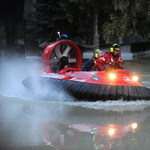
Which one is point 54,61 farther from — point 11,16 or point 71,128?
point 11,16

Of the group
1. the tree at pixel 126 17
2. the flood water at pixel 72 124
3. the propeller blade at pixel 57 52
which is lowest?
the flood water at pixel 72 124

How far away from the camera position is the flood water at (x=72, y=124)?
11.5 feet

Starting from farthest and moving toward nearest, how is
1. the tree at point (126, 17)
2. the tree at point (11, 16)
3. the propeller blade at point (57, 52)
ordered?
1. the tree at point (11, 16)
2. the tree at point (126, 17)
3. the propeller blade at point (57, 52)

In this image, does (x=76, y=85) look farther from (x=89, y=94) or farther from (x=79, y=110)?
(x=79, y=110)

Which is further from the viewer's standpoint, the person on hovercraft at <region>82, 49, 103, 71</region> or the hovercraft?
the person on hovercraft at <region>82, 49, 103, 71</region>

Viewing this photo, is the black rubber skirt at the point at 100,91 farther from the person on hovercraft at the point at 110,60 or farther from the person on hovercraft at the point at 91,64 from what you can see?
the person on hovercraft at the point at 91,64

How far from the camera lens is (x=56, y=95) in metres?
6.54

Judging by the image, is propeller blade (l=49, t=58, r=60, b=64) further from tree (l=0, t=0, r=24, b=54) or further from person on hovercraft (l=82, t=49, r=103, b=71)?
tree (l=0, t=0, r=24, b=54)

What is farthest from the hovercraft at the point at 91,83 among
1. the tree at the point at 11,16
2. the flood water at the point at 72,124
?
the tree at the point at 11,16

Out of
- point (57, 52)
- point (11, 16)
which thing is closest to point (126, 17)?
point (57, 52)

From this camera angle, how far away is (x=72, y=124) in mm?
4371

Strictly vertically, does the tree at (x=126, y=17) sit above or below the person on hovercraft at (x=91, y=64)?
above

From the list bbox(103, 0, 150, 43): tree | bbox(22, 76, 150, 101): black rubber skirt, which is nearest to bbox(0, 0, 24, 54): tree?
bbox(103, 0, 150, 43): tree

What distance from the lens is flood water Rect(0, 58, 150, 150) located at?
3490mm
